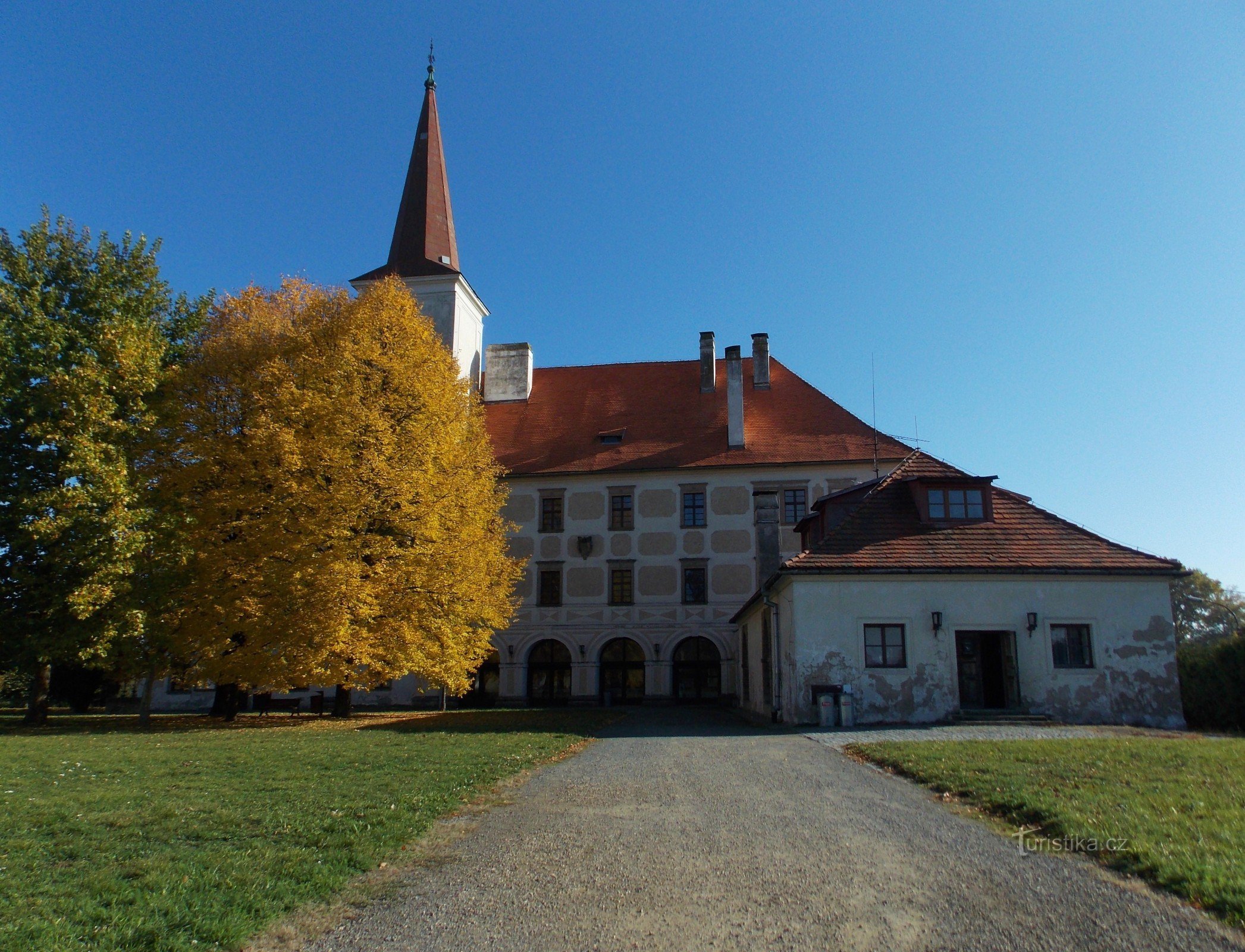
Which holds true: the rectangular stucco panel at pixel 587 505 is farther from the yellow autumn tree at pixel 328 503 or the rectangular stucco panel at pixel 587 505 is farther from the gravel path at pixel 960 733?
the gravel path at pixel 960 733

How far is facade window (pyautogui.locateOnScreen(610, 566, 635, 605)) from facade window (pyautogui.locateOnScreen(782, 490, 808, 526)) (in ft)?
22.5

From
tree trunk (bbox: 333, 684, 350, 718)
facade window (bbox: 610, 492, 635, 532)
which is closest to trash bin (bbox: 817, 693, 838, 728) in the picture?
tree trunk (bbox: 333, 684, 350, 718)

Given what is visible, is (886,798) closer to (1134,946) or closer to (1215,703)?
(1134,946)

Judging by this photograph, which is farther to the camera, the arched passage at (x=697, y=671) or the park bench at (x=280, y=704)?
the arched passage at (x=697, y=671)

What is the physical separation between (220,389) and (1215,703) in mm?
26485

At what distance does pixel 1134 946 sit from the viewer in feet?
15.6

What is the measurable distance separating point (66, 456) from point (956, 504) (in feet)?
72.8

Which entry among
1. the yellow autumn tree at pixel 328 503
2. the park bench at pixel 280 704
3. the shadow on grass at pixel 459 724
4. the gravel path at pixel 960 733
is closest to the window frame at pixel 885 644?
the gravel path at pixel 960 733

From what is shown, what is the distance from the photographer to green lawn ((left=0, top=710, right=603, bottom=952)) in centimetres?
515

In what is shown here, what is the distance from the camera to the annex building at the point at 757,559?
19781mm

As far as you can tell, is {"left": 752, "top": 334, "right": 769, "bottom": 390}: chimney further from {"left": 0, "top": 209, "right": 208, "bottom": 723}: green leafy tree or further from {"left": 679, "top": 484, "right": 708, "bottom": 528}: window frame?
{"left": 0, "top": 209, "right": 208, "bottom": 723}: green leafy tree

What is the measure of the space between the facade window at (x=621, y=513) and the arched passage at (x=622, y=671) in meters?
4.68
